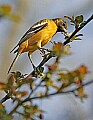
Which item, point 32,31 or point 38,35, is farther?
point 38,35

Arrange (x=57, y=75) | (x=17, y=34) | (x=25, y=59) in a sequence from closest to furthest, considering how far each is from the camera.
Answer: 1. (x=57, y=75)
2. (x=25, y=59)
3. (x=17, y=34)

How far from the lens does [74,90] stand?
1178 millimetres

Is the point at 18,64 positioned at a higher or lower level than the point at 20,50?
higher

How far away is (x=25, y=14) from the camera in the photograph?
515 inches

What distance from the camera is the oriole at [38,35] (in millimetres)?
4589

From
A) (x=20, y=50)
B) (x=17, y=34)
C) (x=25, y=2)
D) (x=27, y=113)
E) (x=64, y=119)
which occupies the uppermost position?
(x=25, y=2)

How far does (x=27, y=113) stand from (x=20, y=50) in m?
3.37

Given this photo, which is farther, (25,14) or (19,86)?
(25,14)

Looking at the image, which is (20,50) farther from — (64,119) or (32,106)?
(32,106)

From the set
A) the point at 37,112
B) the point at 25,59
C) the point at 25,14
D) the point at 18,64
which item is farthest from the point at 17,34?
the point at 37,112

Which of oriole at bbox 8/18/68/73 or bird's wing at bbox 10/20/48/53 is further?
bird's wing at bbox 10/20/48/53

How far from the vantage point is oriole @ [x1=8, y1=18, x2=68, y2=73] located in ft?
15.1

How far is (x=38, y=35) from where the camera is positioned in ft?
16.1

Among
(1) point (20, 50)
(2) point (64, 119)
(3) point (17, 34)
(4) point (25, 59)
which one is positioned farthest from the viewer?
(3) point (17, 34)
